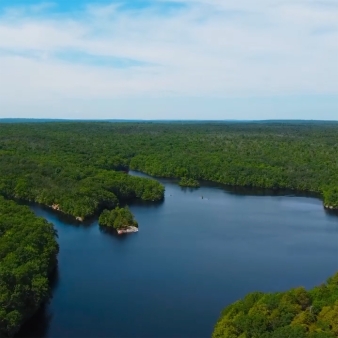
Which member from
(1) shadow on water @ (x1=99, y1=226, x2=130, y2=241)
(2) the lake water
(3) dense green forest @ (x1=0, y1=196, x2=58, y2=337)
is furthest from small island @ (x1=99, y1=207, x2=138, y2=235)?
(3) dense green forest @ (x1=0, y1=196, x2=58, y2=337)

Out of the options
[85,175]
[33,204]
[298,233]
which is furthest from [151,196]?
[298,233]

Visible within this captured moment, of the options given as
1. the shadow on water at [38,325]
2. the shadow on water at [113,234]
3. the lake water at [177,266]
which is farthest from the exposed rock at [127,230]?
the shadow on water at [38,325]

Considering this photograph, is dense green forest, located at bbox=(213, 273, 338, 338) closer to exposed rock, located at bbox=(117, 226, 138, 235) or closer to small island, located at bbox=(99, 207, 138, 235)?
exposed rock, located at bbox=(117, 226, 138, 235)

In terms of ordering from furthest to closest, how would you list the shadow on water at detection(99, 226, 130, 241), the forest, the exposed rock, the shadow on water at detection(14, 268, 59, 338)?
the exposed rock < the shadow on water at detection(99, 226, 130, 241) < the shadow on water at detection(14, 268, 59, 338) < the forest

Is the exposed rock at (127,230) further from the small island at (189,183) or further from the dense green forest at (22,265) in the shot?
the small island at (189,183)

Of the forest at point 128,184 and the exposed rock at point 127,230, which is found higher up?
the forest at point 128,184

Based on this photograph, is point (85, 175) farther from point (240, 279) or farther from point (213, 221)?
point (240, 279)

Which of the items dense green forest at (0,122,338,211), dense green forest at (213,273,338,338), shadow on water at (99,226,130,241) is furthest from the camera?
dense green forest at (0,122,338,211)
